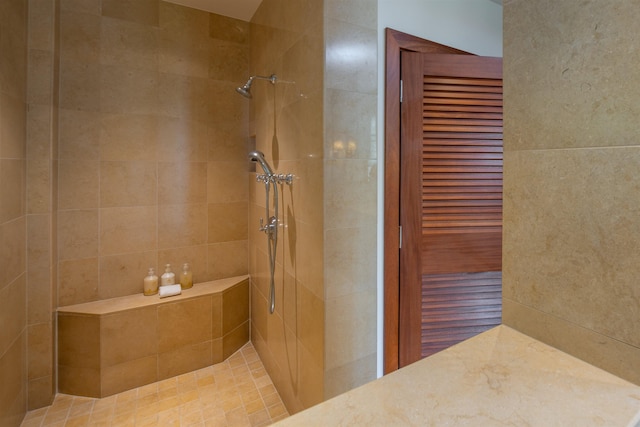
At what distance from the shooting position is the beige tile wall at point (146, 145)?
1892mm

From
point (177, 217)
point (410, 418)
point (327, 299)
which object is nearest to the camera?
point (410, 418)

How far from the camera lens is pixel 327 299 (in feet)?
4.28

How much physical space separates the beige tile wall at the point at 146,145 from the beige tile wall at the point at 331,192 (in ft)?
2.91

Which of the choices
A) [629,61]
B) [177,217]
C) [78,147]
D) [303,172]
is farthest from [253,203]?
[629,61]

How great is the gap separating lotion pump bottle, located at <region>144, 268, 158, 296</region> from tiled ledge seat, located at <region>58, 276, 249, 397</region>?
4 centimetres

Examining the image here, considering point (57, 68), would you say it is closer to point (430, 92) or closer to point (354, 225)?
point (354, 225)

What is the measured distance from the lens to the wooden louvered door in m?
1.43

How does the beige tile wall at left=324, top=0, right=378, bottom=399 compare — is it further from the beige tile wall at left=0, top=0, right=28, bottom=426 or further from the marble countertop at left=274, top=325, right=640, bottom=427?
the beige tile wall at left=0, top=0, right=28, bottom=426

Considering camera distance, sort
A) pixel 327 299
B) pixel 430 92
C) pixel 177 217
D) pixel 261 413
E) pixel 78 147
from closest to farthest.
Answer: pixel 327 299, pixel 430 92, pixel 261 413, pixel 78 147, pixel 177 217

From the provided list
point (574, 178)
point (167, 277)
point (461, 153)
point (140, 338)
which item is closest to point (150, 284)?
point (167, 277)

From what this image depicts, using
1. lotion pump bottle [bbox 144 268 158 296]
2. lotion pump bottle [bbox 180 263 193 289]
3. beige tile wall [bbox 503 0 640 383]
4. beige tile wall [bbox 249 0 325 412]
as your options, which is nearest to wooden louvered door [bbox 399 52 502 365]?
beige tile wall [bbox 249 0 325 412]

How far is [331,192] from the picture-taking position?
130 cm

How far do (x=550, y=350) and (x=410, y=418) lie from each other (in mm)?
385

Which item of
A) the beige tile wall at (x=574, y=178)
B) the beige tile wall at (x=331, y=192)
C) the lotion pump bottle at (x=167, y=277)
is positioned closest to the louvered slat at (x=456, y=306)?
the beige tile wall at (x=331, y=192)
